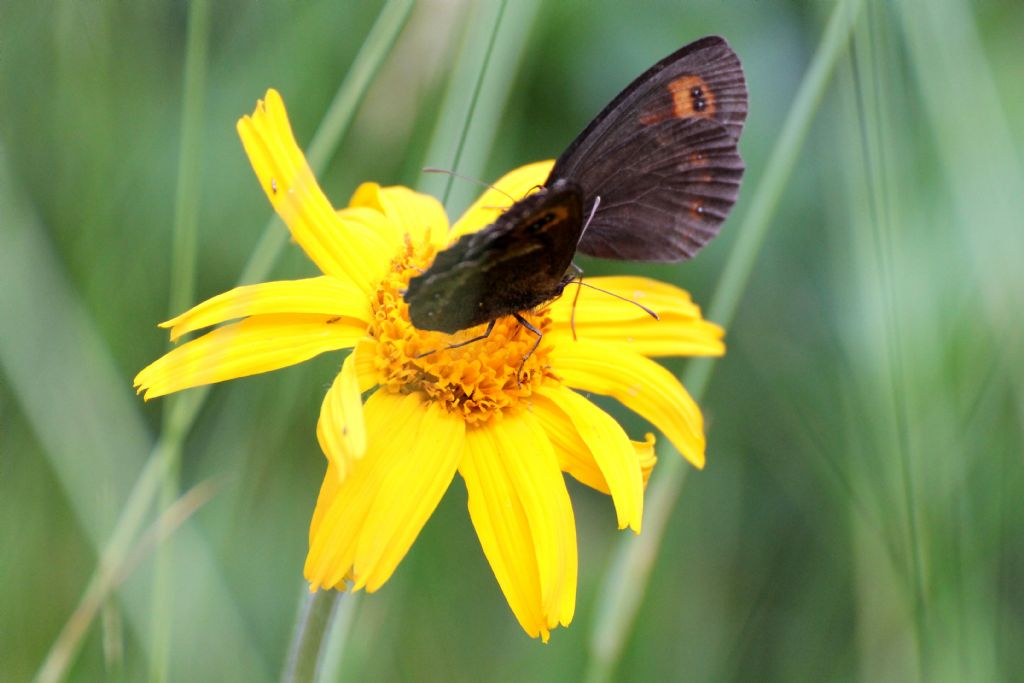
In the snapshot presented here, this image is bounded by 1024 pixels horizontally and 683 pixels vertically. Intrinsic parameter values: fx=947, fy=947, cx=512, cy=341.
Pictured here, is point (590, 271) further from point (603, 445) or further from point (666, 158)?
point (603, 445)

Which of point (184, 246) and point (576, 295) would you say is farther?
point (576, 295)

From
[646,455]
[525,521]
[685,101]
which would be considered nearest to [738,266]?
[685,101]

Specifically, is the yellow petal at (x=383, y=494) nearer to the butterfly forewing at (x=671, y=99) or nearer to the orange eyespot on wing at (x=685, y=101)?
the butterfly forewing at (x=671, y=99)

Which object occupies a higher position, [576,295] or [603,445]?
[576,295]

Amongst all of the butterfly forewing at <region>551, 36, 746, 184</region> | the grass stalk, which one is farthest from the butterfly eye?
the grass stalk

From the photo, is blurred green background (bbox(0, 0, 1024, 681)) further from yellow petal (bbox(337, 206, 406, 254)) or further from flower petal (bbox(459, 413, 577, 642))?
flower petal (bbox(459, 413, 577, 642))

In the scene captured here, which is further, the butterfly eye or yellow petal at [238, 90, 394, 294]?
yellow petal at [238, 90, 394, 294]

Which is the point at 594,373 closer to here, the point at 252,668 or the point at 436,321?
the point at 436,321
